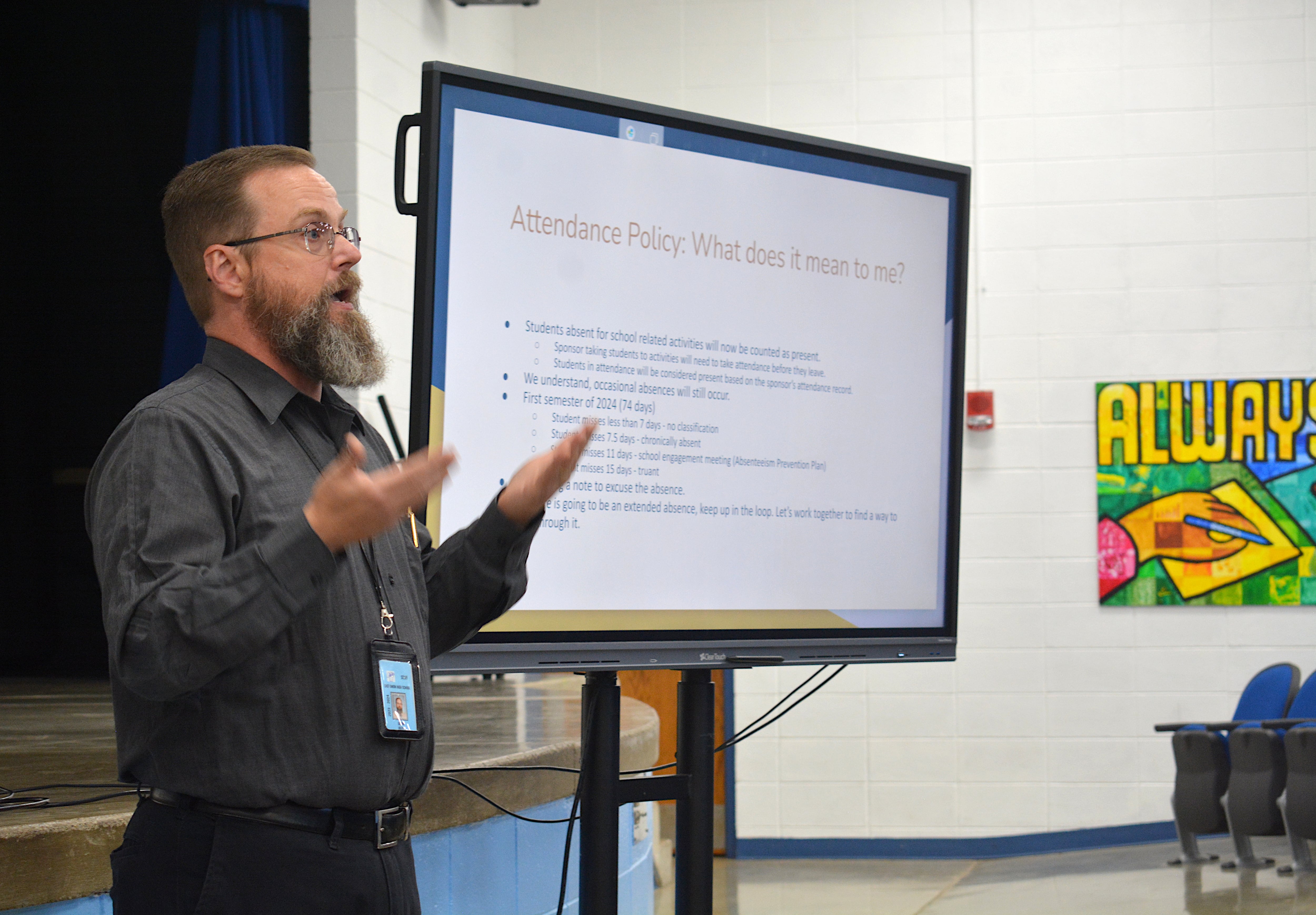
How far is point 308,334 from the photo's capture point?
134 cm

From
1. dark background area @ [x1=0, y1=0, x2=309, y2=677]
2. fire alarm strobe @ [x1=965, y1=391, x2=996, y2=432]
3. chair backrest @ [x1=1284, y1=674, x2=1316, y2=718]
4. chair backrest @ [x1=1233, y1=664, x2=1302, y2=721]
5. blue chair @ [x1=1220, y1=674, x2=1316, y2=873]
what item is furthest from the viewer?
Answer: dark background area @ [x1=0, y1=0, x2=309, y2=677]

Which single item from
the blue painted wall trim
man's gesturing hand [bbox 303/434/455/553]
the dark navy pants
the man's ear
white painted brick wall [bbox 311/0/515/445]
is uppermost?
white painted brick wall [bbox 311/0/515/445]

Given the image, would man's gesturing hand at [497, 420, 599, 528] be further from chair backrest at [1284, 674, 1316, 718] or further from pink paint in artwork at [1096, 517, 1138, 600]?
pink paint in artwork at [1096, 517, 1138, 600]

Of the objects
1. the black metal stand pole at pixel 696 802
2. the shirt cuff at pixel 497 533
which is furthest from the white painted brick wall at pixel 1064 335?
the shirt cuff at pixel 497 533

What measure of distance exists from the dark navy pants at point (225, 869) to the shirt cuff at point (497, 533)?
1.26ft

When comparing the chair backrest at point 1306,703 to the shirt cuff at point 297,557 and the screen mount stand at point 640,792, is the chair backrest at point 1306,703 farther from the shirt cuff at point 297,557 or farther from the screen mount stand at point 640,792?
the shirt cuff at point 297,557

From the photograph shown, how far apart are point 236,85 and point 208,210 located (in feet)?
10.9

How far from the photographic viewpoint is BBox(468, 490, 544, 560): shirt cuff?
1473 mm

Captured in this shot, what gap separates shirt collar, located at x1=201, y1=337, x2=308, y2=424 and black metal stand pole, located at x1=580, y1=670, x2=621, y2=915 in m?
0.71

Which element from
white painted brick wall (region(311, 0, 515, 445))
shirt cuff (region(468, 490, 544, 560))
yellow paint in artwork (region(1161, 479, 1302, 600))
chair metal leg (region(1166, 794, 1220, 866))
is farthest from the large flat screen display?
yellow paint in artwork (region(1161, 479, 1302, 600))

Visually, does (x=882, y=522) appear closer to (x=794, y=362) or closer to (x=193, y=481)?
(x=794, y=362)

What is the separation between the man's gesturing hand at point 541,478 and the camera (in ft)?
4.64

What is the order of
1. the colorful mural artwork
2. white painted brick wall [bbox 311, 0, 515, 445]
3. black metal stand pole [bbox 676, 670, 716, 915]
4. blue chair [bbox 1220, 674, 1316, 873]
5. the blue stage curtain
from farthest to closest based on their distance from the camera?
the colorful mural artwork → blue chair [bbox 1220, 674, 1316, 873] → white painted brick wall [bbox 311, 0, 515, 445] → the blue stage curtain → black metal stand pole [bbox 676, 670, 716, 915]

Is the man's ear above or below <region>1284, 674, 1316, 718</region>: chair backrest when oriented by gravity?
above
